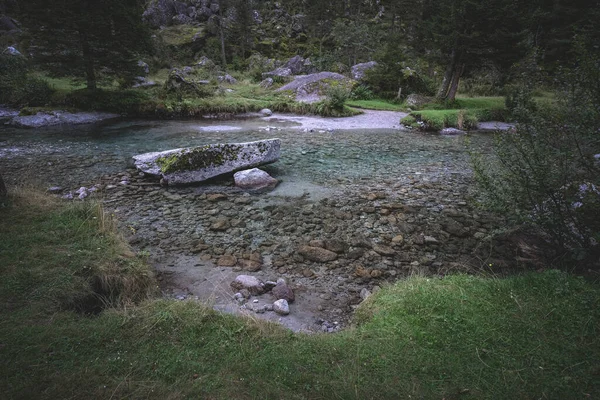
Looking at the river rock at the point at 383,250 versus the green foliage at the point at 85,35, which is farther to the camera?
the green foliage at the point at 85,35

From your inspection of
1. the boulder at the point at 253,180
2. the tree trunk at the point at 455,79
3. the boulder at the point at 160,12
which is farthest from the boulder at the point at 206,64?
the boulder at the point at 253,180

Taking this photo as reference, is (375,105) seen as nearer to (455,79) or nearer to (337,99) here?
(337,99)

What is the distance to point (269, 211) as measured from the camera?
816 cm

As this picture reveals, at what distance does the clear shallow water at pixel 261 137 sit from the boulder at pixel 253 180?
2.81 ft

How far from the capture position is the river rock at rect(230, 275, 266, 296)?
5.06 meters

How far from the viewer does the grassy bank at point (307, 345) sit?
2607 millimetres

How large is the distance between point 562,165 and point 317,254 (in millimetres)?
4244

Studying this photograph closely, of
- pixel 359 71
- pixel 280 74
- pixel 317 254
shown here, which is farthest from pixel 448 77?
pixel 317 254

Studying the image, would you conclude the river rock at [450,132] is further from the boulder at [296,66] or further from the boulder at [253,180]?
the boulder at [296,66]

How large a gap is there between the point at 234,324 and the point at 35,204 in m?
5.31

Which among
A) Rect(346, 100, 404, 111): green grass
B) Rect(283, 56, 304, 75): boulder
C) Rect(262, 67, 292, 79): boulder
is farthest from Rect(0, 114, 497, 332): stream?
Rect(283, 56, 304, 75): boulder

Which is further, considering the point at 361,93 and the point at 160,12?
the point at 160,12

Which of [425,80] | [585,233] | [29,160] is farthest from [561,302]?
[425,80]

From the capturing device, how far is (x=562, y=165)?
15.0 feet
